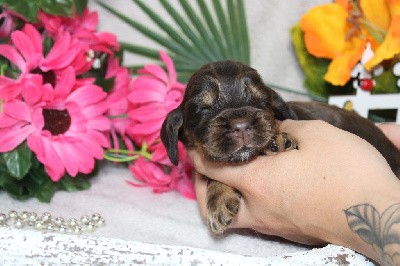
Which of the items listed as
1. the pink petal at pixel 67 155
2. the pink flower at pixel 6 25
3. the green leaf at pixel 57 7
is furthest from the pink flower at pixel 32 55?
the pink petal at pixel 67 155

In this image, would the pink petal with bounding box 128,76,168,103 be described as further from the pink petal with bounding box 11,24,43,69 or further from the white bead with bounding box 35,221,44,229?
the white bead with bounding box 35,221,44,229

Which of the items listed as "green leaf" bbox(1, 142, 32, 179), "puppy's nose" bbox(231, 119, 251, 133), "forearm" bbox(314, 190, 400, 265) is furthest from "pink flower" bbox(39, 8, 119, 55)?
"forearm" bbox(314, 190, 400, 265)

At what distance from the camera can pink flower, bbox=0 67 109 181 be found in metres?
3.13

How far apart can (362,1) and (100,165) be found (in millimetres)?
1760

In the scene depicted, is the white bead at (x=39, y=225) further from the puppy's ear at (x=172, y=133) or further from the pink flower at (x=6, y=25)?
the pink flower at (x=6, y=25)

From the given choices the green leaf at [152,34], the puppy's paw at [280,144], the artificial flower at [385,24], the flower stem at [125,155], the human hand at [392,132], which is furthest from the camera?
the green leaf at [152,34]

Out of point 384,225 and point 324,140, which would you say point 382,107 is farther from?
point 384,225

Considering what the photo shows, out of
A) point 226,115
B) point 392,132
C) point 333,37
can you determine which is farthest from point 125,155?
point 392,132

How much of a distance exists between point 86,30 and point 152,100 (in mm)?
564

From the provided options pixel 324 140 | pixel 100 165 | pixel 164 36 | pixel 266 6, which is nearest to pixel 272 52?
pixel 266 6

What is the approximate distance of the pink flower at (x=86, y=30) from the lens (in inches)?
139

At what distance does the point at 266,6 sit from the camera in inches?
166

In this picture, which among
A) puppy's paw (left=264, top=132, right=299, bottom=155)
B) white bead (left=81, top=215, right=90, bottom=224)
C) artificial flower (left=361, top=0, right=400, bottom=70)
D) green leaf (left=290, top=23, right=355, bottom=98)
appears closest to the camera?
puppy's paw (left=264, top=132, right=299, bottom=155)

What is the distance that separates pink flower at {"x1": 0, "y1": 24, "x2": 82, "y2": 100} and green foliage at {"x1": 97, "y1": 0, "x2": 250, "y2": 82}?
0.77m
